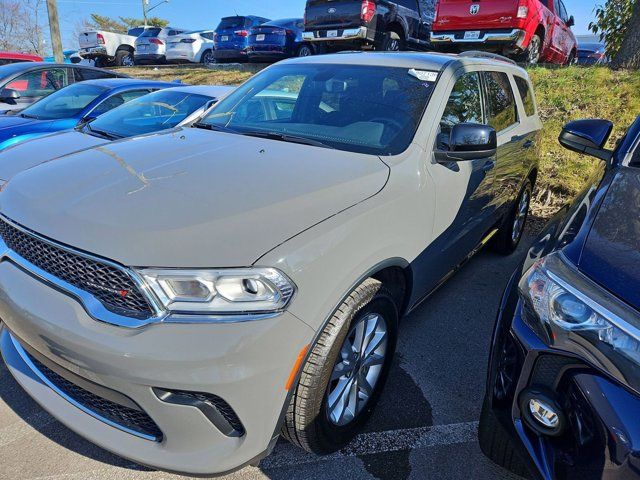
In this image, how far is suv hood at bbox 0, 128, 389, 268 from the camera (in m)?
1.63

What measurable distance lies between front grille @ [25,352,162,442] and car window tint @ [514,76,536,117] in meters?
3.95

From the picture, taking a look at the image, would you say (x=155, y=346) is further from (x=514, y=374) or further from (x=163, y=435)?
(x=514, y=374)

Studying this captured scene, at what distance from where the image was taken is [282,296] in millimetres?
1583

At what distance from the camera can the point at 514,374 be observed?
1.63 m

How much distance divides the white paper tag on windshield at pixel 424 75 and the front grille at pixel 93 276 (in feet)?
6.97

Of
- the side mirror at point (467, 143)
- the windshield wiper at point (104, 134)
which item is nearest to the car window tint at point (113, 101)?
the windshield wiper at point (104, 134)

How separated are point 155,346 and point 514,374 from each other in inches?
49.0

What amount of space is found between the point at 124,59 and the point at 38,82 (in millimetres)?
13061

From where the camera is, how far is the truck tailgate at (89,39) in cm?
1812

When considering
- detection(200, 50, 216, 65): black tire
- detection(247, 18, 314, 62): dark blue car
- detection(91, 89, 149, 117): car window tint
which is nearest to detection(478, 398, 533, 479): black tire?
detection(91, 89, 149, 117): car window tint

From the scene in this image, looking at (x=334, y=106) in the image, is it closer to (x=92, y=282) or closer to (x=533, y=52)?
(x=92, y=282)

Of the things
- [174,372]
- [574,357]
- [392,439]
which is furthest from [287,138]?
[574,357]

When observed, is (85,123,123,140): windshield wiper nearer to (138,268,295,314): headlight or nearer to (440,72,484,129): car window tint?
(440,72,484,129): car window tint

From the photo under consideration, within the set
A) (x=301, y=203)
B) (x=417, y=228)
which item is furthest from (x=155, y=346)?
(x=417, y=228)
